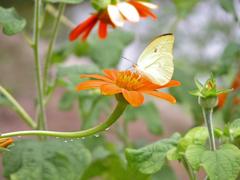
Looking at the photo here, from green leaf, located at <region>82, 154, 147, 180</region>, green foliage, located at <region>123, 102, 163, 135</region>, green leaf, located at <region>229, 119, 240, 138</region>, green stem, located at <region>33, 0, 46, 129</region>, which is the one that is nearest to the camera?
green leaf, located at <region>229, 119, 240, 138</region>

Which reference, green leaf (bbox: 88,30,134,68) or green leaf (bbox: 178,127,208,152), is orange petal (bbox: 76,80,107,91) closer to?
green leaf (bbox: 178,127,208,152)

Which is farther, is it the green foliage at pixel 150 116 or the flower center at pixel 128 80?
the green foliage at pixel 150 116

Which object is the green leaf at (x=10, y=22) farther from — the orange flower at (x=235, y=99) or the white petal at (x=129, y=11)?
the orange flower at (x=235, y=99)

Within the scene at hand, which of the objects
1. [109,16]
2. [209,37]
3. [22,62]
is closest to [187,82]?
[109,16]

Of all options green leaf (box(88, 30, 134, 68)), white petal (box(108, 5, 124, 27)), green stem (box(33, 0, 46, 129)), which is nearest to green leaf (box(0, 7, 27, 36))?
green stem (box(33, 0, 46, 129))

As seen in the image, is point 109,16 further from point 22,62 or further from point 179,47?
point 22,62

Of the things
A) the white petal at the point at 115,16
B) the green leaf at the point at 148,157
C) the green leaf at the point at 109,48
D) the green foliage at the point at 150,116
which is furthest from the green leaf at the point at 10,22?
the green foliage at the point at 150,116
